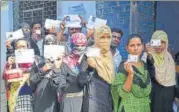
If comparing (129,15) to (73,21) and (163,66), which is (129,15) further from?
(163,66)

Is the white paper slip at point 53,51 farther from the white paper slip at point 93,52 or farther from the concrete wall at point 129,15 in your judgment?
the concrete wall at point 129,15

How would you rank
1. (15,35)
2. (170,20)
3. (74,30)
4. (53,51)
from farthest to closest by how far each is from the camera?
(170,20) < (74,30) < (15,35) < (53,51)

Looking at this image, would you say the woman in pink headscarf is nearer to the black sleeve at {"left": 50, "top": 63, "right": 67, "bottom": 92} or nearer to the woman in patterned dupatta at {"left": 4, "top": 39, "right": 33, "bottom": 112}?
the black sleeve at {"left": 50, "top": 63, "right": 67, "bottom": 92}

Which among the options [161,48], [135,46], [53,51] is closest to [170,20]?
[161,48]

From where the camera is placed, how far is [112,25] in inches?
204

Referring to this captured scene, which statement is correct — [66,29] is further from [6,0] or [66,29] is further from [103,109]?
[6,0]

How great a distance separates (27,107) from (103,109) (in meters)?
0.81

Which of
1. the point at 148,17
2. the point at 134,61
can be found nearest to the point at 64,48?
the point at 134,61

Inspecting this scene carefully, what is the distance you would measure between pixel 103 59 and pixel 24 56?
828 mm

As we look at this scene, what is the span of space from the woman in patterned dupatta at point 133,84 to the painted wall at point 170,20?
51.3 inches

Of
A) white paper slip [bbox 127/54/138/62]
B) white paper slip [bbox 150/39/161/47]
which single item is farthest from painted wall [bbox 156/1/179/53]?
white paper slip [bbox 127/54/138/62]

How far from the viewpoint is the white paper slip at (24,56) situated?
401 cm

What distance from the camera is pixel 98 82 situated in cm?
399

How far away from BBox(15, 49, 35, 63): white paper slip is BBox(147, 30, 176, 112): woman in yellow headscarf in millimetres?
1252
